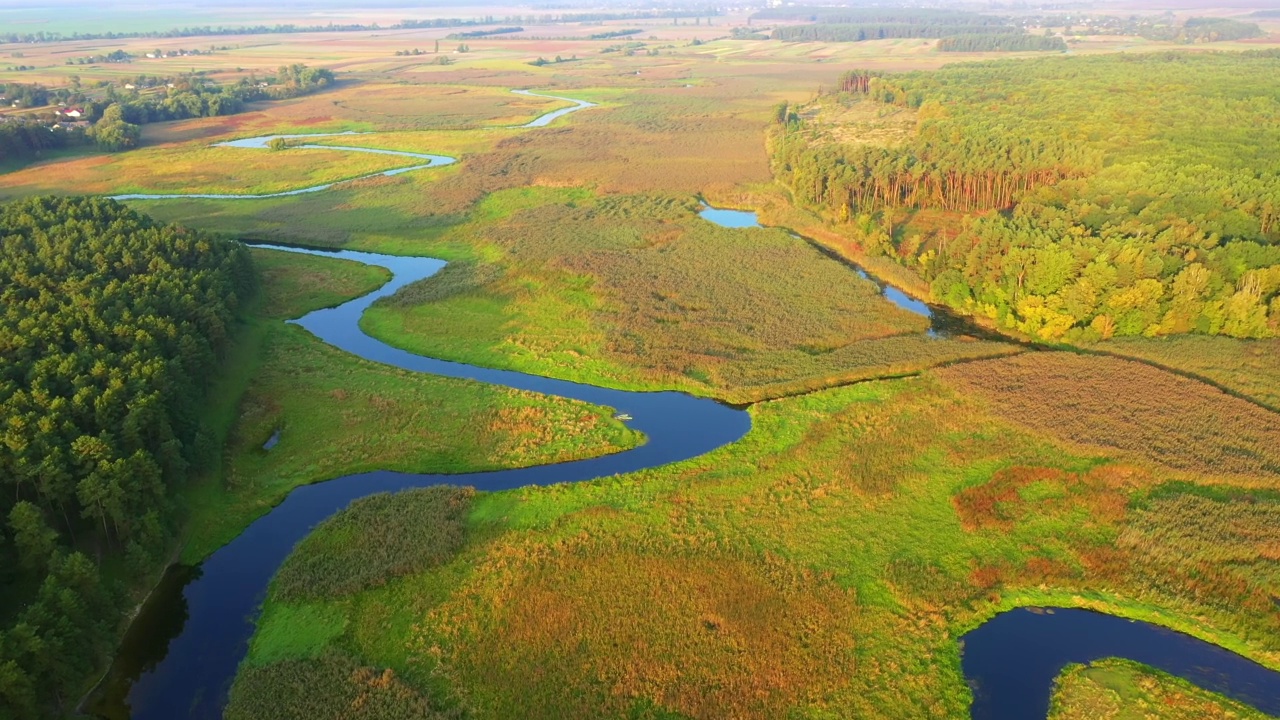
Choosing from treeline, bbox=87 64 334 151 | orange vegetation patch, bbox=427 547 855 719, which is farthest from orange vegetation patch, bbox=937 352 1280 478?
treeline, bbox=87 64 334 151

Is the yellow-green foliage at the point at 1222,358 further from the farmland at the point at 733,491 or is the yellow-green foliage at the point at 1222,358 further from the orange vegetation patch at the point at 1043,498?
the orange vegetation patch at the point at 1043,498

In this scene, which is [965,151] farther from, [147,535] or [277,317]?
[147,535]

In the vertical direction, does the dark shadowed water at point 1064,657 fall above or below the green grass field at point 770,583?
below

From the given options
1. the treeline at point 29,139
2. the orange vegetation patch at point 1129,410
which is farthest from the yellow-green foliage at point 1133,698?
the treeline at point 29,139

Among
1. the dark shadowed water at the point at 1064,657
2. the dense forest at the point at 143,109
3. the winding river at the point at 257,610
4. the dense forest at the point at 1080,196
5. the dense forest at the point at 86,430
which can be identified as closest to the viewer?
the dense forest at the point at 86,430

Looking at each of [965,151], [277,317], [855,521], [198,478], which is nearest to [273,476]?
[198,478]

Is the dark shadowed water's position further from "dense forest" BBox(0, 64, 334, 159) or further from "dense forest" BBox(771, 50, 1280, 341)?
"dense forest" BBox(0, 64, 334, 159)

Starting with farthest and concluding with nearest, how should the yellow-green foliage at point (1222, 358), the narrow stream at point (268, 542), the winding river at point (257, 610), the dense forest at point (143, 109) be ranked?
1. the dense forest at point (143, 109)
2. the yellow-green foliage at point (1222, 358)
3. the narrow stream at point (268, 542)
4. the winding river at point (257, 610)
